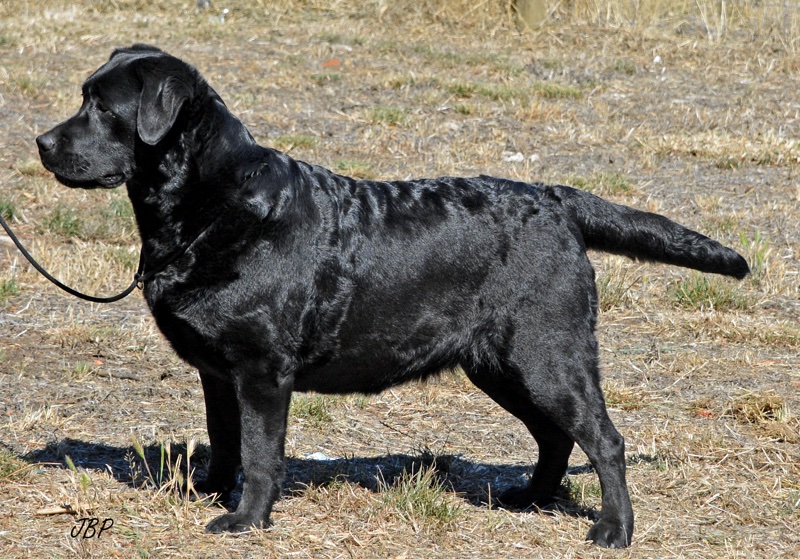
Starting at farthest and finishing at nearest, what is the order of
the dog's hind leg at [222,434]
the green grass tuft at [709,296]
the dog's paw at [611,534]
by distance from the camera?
the green grass tuft at [709,296] → the dog's hind leg at [222,434] → the dog's paw at [611,534]

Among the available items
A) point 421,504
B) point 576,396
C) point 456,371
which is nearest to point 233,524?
point 421,504

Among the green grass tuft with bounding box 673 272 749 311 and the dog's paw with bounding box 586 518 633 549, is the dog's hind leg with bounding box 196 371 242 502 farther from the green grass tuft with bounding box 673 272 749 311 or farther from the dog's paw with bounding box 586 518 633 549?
the green grass tuft with bounding box 673 272 749 311

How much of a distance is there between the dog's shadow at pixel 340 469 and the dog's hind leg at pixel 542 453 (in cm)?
6

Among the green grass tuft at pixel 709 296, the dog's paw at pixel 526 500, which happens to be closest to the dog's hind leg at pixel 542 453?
the dog's paw at pixel 526 500

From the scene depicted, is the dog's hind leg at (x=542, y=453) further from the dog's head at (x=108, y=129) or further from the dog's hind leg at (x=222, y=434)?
the dog's head at (x=108, y=129)

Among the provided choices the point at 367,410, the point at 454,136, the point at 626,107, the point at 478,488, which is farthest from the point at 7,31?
the point at 478,488

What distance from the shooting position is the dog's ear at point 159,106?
147 inches

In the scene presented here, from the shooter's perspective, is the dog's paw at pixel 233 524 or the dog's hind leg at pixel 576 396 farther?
the dog's hind leg at pixel 576 396

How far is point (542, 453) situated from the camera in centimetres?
451

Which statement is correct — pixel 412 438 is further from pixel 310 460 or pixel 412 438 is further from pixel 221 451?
pixel 221 451

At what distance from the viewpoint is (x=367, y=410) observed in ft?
17.8

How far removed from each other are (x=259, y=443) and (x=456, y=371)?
6.00 feet

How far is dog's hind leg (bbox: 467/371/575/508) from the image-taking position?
4.47 meters

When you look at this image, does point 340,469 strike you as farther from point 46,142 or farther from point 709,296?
point 709,296
